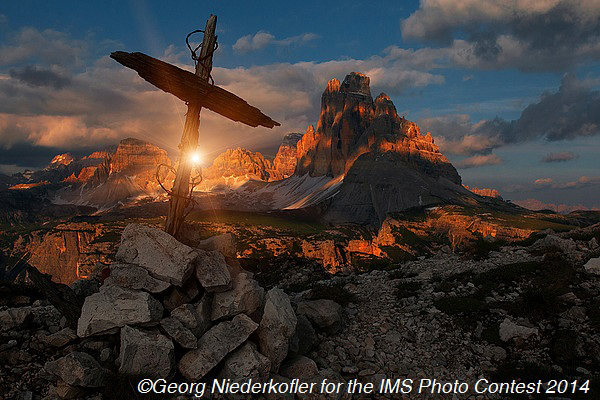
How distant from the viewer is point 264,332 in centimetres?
1052

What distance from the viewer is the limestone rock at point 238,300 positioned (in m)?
10.8

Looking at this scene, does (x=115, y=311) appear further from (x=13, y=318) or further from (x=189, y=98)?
(x=189, y=98)

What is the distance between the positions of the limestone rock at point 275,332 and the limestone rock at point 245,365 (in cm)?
48

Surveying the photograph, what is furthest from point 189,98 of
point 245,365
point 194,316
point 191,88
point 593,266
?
point 593,266

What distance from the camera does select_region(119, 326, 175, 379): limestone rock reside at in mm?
8844

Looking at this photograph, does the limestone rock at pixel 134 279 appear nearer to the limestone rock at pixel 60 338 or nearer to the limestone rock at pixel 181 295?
the limestone rock at pixel 181 295

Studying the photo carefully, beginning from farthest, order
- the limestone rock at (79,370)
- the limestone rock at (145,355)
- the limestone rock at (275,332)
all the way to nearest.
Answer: the limestone rock at (275,332)
the limestone rock at (145,355)
the limestone rock at (79,370)

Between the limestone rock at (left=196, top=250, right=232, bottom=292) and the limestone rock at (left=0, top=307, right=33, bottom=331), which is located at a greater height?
the limestone rock at (left=196, top=250, right=232, bottom=292)

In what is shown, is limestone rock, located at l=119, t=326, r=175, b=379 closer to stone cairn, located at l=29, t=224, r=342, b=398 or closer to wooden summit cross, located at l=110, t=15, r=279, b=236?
stone cairn, located at l=29, t=224, r=342, b=398

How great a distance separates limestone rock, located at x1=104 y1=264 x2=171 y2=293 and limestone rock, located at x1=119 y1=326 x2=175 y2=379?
54.7 inches

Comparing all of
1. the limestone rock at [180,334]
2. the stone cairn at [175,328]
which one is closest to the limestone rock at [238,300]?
the stone cairn at [175,328]

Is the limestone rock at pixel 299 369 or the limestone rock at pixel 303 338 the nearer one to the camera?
the limestone rock at pixel 299 369

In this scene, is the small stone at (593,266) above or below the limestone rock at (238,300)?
above

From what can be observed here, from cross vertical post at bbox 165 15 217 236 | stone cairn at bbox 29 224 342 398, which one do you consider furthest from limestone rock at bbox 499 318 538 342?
cross vertical post at bbox 165 15 217 236
